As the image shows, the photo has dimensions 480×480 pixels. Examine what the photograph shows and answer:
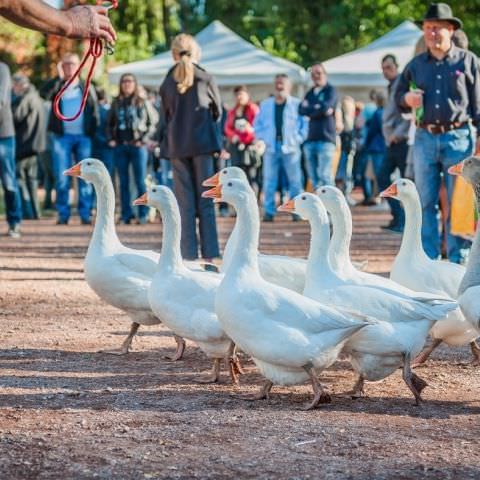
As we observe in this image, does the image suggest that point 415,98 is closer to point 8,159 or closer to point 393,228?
point 393,228

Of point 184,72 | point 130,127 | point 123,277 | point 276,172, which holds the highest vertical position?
point 184,72

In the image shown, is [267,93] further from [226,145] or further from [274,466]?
[274,466]

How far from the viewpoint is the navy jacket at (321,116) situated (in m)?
17.9

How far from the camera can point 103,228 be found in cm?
873

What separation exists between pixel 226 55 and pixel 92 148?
1042 centimetres

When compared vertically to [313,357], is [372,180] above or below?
below

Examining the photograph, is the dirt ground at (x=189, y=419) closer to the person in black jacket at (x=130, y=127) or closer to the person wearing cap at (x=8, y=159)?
the person wearing cap at (x=8, y=159)

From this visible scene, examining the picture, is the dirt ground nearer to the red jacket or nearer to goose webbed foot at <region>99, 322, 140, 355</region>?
goose webbed foot at <region>99, 322, 140, 355</region>

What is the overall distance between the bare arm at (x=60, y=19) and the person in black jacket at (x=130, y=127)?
1149cm

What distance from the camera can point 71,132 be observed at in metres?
18.4

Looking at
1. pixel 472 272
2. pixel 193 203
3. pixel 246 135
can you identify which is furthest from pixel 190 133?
pixel 246 135

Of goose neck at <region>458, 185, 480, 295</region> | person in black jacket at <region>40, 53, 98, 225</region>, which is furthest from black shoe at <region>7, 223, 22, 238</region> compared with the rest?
goose neck at <region>458, 185, 480, 295</region>

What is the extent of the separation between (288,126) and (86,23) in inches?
507

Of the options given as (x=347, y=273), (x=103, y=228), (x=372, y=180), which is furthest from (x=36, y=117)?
(x=347, y=273)
